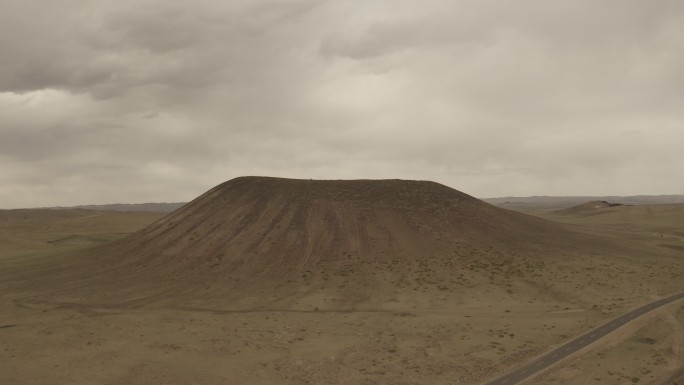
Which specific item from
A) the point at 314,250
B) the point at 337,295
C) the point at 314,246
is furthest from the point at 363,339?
the point at 314,246

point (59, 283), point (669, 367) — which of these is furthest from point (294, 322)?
point (59, 283)

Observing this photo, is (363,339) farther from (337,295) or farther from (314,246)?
(314,246)

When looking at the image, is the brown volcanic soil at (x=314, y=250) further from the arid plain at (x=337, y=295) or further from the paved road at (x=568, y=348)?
the paved road at (x=568, y=348)

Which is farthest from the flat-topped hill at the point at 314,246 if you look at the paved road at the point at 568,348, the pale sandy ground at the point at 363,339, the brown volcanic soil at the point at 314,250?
the paved road at the point at 568,348

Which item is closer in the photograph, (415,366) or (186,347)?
(415,366)

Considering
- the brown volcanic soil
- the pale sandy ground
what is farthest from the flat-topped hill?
the pale sandy ground

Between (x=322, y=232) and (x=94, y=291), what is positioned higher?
(x=322, y=232)

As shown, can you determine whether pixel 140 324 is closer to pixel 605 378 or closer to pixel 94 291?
pixel 94 291

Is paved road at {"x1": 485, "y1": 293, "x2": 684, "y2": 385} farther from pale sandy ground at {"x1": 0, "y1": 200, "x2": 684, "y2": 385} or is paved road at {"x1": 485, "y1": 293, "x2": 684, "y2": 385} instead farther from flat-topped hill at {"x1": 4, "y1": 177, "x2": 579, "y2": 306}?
flat-topped hill at {"x1": 4, "y1": 177, "x2": 579, "y2": 306}
